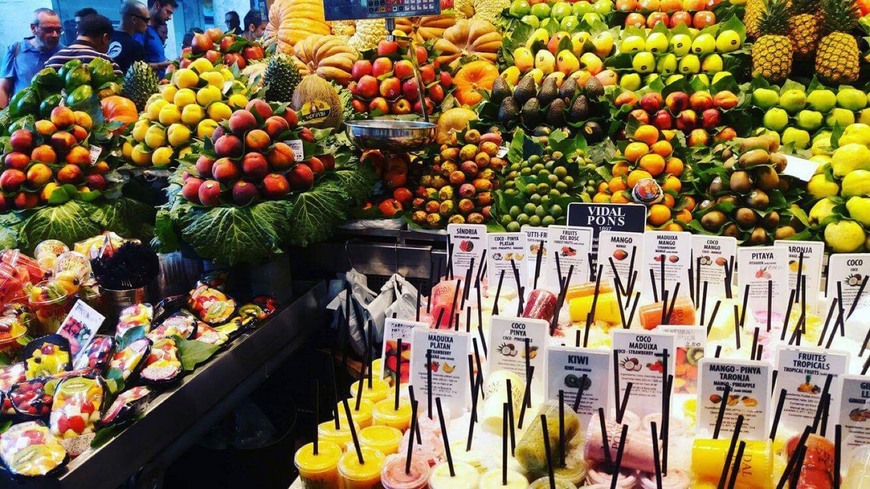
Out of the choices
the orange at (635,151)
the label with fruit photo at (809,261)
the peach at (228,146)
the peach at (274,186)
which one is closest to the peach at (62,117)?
the peach at (228,146)

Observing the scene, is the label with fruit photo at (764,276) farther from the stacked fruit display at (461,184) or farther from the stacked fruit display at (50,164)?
the stacked fruit display at (50,164)

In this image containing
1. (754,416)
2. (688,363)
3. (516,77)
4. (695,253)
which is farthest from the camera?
(516,77)

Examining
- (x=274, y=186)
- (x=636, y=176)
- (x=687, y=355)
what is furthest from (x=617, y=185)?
(x=274, y=186)

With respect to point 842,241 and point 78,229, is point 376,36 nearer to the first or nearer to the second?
point 78,229

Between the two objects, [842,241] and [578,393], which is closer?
[578,393]

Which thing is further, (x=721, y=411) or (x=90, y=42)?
(x=90, y=42)

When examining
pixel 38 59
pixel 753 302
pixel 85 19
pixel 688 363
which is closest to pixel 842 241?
pixel 753 302

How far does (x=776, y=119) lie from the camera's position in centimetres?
322

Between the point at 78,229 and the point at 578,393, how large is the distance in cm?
281

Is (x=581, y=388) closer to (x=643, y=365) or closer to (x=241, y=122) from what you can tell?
(x=643, y=365)

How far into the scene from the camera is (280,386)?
10.5 feet

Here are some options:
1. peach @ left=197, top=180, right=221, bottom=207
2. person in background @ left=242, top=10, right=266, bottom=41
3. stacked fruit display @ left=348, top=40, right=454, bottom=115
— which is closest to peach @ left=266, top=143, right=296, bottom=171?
peach @ left=197, top=180, right=221, bottom=207

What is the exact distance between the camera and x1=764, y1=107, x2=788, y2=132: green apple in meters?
3.22

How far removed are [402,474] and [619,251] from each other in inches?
49.2
